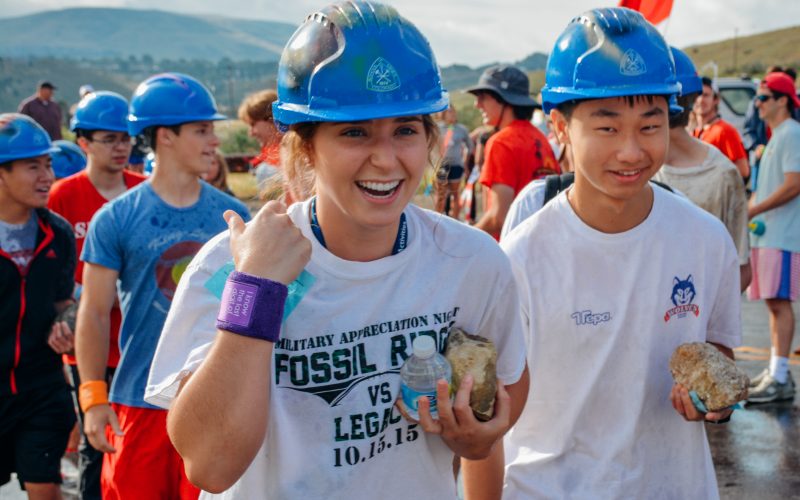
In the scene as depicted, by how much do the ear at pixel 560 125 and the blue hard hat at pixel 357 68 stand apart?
Answer: 975 mm

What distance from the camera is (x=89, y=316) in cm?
400

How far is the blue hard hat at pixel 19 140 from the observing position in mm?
4742

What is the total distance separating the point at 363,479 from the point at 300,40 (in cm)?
108

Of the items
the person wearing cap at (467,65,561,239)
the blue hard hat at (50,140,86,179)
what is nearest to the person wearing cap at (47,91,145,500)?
the blue hard hat at (50,140,86,179)

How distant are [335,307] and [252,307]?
27 centimetres

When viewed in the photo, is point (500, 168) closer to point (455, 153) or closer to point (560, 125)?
point (560, 125)

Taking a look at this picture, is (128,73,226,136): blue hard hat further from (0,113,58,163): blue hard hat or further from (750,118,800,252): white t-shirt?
(750,118,800,252): white t-shirt

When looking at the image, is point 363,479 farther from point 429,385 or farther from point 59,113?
point 59,113

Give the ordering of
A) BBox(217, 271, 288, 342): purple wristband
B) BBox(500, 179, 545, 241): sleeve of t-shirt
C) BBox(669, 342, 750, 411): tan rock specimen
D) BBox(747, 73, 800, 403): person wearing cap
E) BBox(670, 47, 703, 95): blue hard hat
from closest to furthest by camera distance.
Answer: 1. BBox(217, 271, 288, 342): purple wristband
2. BBox(669, 342, 750, 411): tan rock specimen
3. BBox(500, 179, 545, 241): sleeve of t-shirt
4. BBox(670, 47, 703, 95): blue hard hat
5. BBox(747, 73, 800, 403): person wearing cap

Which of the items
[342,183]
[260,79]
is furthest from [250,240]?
[260,79]

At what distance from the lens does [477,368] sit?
6.96 feet

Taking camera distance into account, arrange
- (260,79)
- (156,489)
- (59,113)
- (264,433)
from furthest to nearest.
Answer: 1. (260,79)
2. (59,113)
3. (156,489)
4. (264,433)

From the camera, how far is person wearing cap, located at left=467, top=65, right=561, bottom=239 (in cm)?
625

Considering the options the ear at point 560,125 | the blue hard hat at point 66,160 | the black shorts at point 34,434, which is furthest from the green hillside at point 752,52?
the ear at point 560,125
